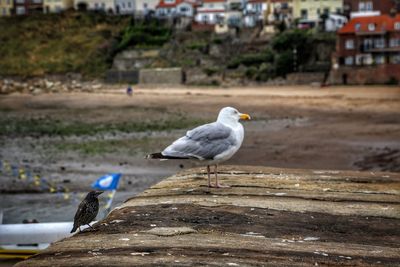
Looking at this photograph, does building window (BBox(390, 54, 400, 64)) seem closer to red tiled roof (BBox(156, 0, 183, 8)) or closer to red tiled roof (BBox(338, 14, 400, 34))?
red tiled roof (BBox(338, 14, 400, 34))

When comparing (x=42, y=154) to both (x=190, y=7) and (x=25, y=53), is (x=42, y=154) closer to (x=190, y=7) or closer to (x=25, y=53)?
(x=25, y=53)

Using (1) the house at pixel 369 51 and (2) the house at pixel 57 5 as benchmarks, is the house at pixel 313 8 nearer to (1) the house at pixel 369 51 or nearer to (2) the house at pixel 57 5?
(1) the house at pixel 369 51

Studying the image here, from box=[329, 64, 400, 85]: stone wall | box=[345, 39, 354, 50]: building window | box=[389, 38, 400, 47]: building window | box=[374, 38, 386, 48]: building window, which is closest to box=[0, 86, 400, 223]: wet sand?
box=[329, 64, 400, 85]: stone wall

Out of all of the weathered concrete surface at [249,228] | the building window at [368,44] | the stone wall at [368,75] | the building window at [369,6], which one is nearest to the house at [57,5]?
the building window at [369,6]

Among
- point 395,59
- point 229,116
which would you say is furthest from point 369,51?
point 229,116

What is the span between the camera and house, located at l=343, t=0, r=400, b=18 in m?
78.4

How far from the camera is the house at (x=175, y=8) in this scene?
3809 inches

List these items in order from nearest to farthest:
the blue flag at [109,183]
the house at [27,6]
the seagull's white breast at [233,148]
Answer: the seagull's white breast at [233,148], the blue flag at [109,183], the house at [27,6]

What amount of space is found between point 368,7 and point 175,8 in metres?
27.0

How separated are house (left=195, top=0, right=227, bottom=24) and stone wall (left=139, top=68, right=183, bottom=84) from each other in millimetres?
18400

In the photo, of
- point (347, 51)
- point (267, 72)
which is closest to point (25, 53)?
point (267, 72)

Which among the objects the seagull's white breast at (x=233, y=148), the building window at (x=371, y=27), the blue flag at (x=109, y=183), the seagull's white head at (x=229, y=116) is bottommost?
the blue flag at (x=109, y=183)

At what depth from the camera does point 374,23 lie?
68.2m

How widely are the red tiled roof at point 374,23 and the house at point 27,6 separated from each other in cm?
5360
